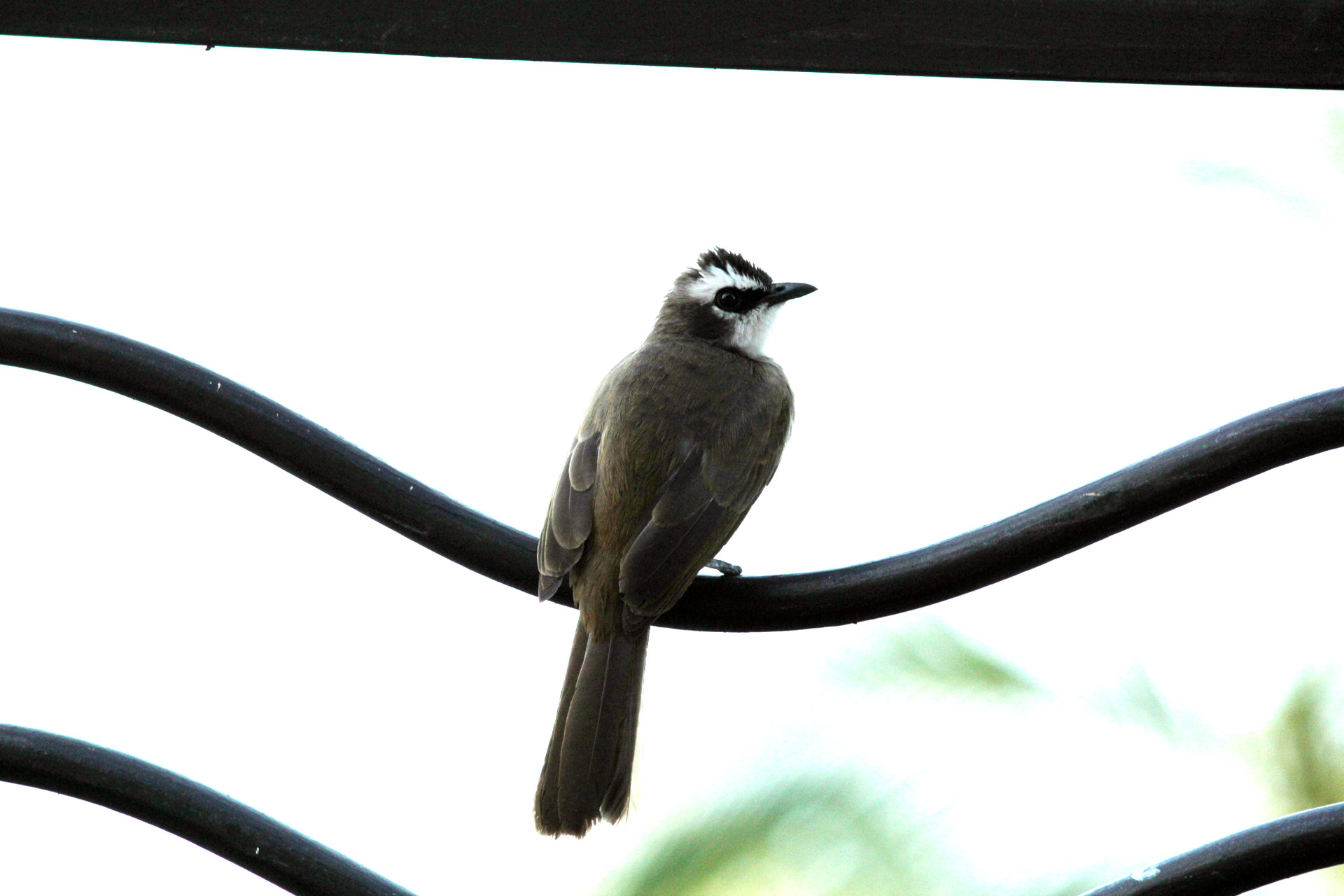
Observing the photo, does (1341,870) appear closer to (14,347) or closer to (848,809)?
(848,809)

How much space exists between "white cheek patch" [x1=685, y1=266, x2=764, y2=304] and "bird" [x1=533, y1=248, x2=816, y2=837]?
15.4 inches

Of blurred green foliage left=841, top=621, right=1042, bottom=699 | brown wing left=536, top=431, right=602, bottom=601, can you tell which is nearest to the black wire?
brown wing left=536, top=431, right=602, bottom=601

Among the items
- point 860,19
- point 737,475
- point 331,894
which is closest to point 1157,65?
point 860,19

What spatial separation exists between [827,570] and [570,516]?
3.57ft

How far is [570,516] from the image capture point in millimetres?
2518

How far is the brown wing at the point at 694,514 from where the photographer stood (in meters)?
2.29

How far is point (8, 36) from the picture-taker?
4.54ft

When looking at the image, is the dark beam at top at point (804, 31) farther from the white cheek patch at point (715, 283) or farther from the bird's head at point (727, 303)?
the white cheek patch at point (715, 283)

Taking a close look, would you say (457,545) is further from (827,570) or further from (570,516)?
(570,516)

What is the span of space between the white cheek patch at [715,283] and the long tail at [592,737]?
1.58 metres

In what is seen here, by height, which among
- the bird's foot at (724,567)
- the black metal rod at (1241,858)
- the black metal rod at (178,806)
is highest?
the bird's foot at (724,567)

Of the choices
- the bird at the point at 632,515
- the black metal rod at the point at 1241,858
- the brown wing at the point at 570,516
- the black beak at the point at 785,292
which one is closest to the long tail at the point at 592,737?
the bird at the point at 632,515

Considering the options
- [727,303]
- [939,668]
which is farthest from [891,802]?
[727,303]

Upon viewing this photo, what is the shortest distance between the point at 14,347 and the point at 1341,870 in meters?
2.77
